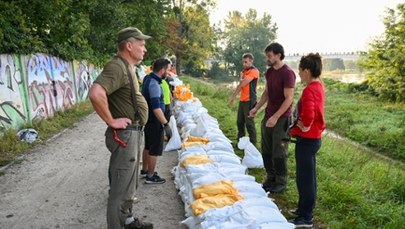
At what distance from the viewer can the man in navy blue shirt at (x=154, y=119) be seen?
4.26 metres

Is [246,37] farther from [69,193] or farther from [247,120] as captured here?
[69,193]

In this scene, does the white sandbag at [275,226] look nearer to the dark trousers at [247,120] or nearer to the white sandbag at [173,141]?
the dark trousers at [247,120]

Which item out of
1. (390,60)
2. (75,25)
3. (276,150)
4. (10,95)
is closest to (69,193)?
(276,150)

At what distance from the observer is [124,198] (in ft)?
9.53

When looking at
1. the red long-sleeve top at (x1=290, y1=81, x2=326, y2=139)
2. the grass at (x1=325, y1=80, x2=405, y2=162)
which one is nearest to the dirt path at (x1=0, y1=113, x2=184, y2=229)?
the red long-sleeve top at (x1=290, y1=81, x2=326, y2=139)

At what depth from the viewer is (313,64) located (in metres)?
3.21

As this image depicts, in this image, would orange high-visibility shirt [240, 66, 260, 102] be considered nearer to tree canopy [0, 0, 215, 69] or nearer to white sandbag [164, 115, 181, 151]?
white sandbag [164, 115, 181, 151]

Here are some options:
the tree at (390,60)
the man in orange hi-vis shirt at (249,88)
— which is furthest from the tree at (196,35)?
the man in orange hi-vis shirt at (249,88)

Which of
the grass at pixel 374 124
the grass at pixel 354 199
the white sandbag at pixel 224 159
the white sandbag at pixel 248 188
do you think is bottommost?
the grass at pixel 374 124

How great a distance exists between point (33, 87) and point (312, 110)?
7317 millimetres

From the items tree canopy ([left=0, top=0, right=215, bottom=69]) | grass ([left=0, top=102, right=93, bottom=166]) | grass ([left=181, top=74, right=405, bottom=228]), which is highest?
tree canopy ([left=0, top=0, right=215, bottom=69])

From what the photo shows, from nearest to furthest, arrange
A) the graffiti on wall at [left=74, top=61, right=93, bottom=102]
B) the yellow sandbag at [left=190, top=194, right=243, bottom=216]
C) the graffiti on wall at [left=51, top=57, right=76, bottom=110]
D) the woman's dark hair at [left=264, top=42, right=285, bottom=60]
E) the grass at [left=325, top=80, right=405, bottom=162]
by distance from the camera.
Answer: the yellow sandbag at [left=190, top=194, right=243, bottom=216]
the woman's dark hair at [left=264, top=42, right=285, bottom=60]
the graffiti on wall at [left=51, top=57, right=76, bottom=110]
the grass at [left=325, top=80, right=405, bottom=162]
the graffiti on wall at [left=74, top=61, right=93, bottom=102]

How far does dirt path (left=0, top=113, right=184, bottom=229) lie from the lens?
3654 mm

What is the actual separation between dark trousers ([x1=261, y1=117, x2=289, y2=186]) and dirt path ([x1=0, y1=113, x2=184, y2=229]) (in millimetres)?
1263
